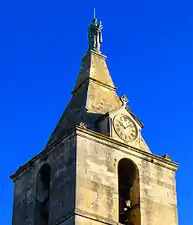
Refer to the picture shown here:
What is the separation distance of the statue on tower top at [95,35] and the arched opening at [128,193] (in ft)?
22.2

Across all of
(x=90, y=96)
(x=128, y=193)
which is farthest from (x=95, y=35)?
(x=128, y=193)

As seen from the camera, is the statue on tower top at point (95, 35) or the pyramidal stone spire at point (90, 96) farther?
the statue on tower top at point (95, 35)

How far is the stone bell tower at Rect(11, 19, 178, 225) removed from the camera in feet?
118

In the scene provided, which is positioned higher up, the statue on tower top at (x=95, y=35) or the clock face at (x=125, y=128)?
the statue on tower top at (x=95, y=35)

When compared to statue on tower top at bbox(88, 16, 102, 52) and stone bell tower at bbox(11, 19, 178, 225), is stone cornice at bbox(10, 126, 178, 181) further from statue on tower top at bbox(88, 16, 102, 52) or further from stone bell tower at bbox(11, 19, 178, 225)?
statue on tower top at bbox(88, 16, 102, 52)

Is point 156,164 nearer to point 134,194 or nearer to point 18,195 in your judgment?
point 134,194

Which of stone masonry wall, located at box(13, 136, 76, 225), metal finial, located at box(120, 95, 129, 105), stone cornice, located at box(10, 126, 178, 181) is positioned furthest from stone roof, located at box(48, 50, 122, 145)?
stone masonry wall, located at box(13, 136, 76, 225)

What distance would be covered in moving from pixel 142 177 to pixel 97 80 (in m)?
5.23

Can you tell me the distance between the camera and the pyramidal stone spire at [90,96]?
38969 mm

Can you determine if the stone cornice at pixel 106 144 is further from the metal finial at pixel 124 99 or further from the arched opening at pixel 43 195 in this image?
the metal finial at pixel 124 99

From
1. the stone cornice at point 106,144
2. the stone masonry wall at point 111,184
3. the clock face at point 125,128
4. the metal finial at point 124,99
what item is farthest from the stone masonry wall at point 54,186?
the metal finial at point 124,99

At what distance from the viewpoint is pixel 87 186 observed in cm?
3606

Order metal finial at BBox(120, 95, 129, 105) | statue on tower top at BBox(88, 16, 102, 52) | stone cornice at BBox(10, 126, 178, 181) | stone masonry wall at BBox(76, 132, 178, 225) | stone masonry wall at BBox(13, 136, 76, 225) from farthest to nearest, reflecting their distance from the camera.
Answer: statue on tower top at BBox(88, 16, 102, 52), metal finial at BBox(120, 95, 129, 105), stone cornice at BBox(10, 126, 178, 181), stone masonry wall at BBox(13, 136, 76, 225), stone masonry wall at BBox(76, 132, 178, 225)

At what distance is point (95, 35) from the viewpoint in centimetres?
4306
